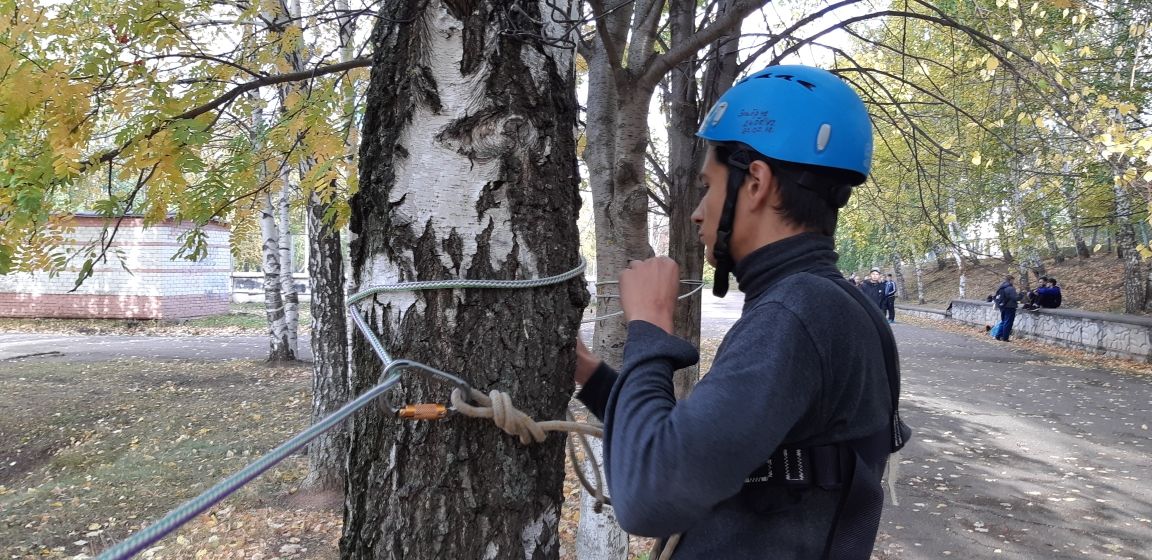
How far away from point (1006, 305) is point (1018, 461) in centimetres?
1282

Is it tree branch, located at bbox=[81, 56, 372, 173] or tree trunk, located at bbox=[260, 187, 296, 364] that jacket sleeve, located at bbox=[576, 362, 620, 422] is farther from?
tree trunk, located at bbox=[260, 187, 296, 364]

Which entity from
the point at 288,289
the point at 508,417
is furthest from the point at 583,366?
the point at 288,289

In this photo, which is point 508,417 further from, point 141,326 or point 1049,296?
point 141,326

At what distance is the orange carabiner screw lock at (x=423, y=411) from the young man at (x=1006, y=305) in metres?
19.6

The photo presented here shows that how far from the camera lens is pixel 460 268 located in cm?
152

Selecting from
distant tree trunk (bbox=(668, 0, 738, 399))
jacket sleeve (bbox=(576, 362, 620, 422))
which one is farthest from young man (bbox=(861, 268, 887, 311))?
jacket sleeve (bbox=(576, 362, 620, 422))

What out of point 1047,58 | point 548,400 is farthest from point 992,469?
point 548,400

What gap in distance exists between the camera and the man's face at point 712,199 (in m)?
1.43

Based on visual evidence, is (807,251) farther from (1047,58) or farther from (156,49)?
(1047,58)

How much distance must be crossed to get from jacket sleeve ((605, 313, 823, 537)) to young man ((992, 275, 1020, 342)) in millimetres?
19489

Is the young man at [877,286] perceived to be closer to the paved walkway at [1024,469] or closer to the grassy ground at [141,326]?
the paved walkway at [1024,469]

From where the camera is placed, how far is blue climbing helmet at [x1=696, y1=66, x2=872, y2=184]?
1.35 metres

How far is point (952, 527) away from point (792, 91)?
5.32 meters

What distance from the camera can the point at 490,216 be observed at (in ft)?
5.06
